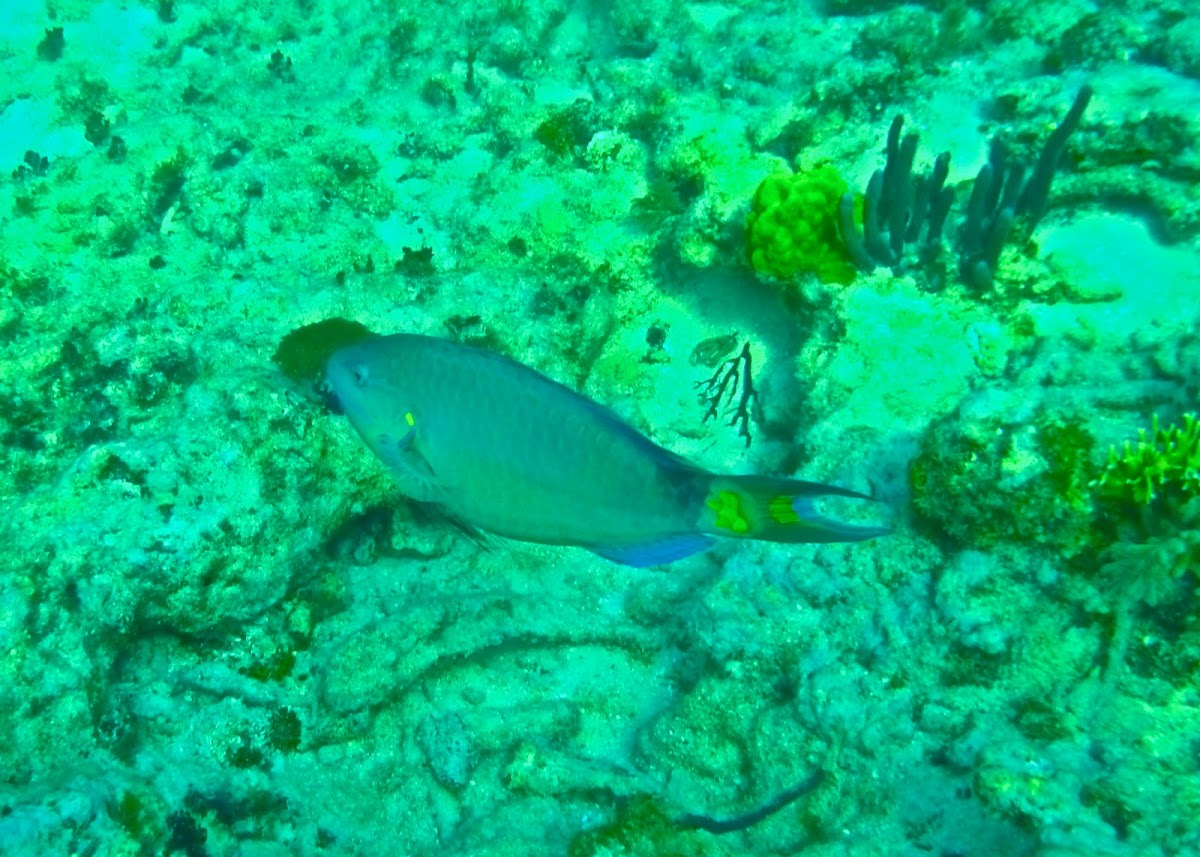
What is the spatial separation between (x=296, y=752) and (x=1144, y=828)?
381cm

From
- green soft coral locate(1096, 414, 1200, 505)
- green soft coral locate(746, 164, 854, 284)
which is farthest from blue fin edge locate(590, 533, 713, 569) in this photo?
green soft coral locate(746, 164, 854, 284)

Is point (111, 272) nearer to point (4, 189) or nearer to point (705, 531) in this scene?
point (4, 189)

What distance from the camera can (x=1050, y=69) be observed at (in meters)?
6.51

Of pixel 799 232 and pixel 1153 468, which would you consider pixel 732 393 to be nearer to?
pixel 799 232

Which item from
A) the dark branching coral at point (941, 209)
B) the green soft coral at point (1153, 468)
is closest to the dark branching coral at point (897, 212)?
the dark branching coral at point (941, 209)

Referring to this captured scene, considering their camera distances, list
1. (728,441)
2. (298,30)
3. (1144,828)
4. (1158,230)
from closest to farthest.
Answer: (1144,828), (1158,230), (728,441), (298,30)

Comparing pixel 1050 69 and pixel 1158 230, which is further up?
pixel 1050 69

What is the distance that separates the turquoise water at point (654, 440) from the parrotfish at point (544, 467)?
1.85 m

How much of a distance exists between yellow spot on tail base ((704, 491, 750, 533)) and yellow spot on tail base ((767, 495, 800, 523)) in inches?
2.8

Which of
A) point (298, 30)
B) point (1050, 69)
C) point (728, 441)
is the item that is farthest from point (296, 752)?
point (298, 30)

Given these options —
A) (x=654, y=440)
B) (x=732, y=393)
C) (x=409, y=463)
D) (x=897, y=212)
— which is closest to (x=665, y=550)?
(x=409, y=463)

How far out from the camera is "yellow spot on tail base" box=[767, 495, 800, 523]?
1983mm

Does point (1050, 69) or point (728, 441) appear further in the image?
point (1050, 69)

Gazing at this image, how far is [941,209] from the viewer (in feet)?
16.5
